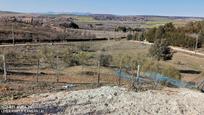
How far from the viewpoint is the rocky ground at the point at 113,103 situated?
45.8 ft

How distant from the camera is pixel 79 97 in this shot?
610 inches

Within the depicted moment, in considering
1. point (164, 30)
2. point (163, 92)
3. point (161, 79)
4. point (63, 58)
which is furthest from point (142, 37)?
point (163, 92)

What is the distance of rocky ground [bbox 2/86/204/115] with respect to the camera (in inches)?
550

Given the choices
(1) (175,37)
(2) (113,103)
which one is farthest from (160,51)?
(2) (113,103)

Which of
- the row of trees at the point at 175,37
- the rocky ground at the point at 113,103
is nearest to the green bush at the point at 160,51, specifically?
the row of trees at the point at 175,37

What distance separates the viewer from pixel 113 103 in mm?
15039

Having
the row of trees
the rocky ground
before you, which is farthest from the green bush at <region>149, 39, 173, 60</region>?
the rocky ground

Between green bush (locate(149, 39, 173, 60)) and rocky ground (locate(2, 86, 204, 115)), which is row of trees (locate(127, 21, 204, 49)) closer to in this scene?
green bush (locate(149, 39, 173, 60))

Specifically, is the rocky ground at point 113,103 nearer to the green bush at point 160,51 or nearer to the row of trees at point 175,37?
the green bush at point 160,51

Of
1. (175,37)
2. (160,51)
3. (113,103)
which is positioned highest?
(113,103)

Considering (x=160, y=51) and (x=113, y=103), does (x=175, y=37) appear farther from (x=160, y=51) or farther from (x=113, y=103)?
(x=113, y=103)

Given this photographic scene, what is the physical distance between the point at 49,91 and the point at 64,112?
13.0ft

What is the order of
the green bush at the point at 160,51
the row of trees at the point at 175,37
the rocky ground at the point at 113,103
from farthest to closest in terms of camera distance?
the row of trees at the point at 175,37 < the green bush at the point at 160,51 < the rocky ground at the point at 113,103

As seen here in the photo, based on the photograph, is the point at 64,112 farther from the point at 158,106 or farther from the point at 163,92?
the point at 163,92
